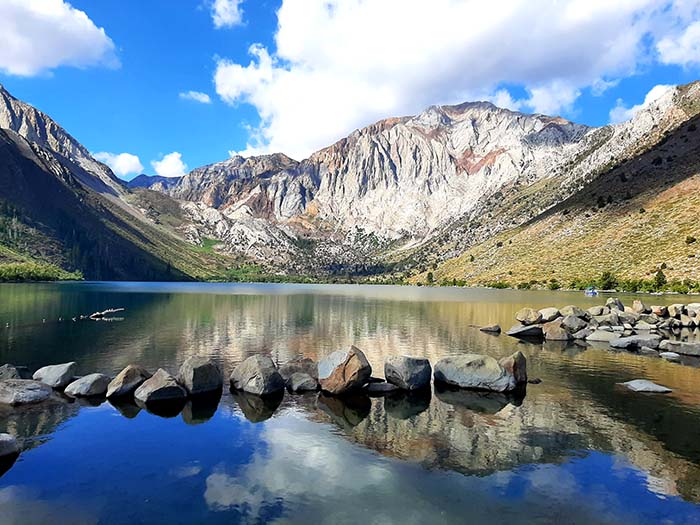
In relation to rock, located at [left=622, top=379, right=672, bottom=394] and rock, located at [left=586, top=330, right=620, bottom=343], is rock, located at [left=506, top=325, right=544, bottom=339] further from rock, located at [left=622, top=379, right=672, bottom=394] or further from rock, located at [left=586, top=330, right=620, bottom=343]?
rock, located at [left=622, top=379, right=672, bottom=394]

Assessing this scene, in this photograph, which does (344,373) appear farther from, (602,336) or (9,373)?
(602,336)

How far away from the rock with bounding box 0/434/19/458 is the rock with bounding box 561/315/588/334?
64.7m

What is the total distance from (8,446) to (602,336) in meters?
65.2

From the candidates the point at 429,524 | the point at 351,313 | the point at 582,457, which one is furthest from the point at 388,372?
the point at 351,313

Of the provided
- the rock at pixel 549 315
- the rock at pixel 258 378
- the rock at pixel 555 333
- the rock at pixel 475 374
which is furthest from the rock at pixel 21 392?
the rock at pixel 549 315

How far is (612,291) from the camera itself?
6407 inches

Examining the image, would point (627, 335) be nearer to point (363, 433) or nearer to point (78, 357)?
point (363, 433)

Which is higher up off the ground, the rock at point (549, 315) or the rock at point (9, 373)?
the rock at point (549, 315)

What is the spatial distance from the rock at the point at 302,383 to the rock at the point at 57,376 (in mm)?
16500

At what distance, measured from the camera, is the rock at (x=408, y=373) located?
36094mm

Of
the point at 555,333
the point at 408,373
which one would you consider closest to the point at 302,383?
the point at 408,373

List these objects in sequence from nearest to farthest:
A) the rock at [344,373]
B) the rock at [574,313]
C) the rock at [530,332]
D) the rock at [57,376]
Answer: the rock at [57,376], the rock at [344,373], the rock at [530,332], the rock at [574,313]

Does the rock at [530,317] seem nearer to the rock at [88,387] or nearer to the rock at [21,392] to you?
the rock at [88,387]

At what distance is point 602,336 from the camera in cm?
6266
